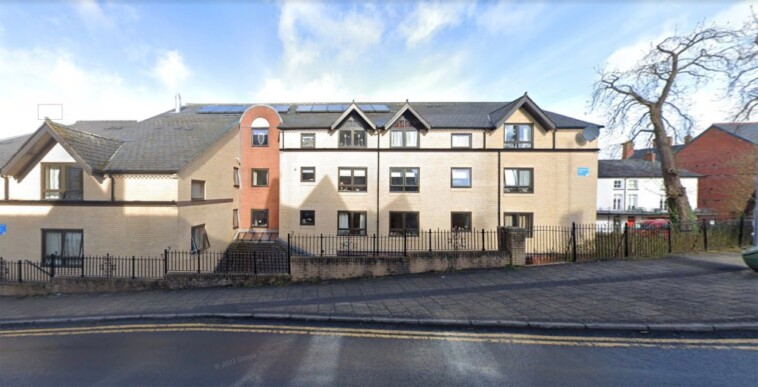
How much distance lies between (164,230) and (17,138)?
10830mm

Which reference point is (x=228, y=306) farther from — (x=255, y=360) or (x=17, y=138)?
(x=17, y=138)

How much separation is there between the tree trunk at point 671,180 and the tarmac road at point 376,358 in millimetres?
13942

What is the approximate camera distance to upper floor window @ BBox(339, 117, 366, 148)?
58.9 feet

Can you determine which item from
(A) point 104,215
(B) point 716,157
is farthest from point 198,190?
(B) point 716,157

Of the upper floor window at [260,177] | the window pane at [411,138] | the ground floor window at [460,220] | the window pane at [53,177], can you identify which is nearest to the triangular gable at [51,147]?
the window pane at [53,177]

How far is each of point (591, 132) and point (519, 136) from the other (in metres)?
4.04

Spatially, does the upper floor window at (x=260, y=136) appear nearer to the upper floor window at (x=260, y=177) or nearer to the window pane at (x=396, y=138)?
the upper floor window at (x=260, y=177)

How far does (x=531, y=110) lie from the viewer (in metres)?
17.5

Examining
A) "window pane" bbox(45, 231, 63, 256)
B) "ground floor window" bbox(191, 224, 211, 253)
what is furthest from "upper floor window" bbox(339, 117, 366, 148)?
"window pane" bbox(45, 231, 63, 256)

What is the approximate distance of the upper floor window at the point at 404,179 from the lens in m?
17.8

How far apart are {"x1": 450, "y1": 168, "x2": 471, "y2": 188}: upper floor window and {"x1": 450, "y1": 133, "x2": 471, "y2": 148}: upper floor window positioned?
58.6 inches

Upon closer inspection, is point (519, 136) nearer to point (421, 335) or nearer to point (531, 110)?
point (531, 110)

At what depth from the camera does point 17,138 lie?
14562 millimetres

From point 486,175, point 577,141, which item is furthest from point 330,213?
point 577,141
